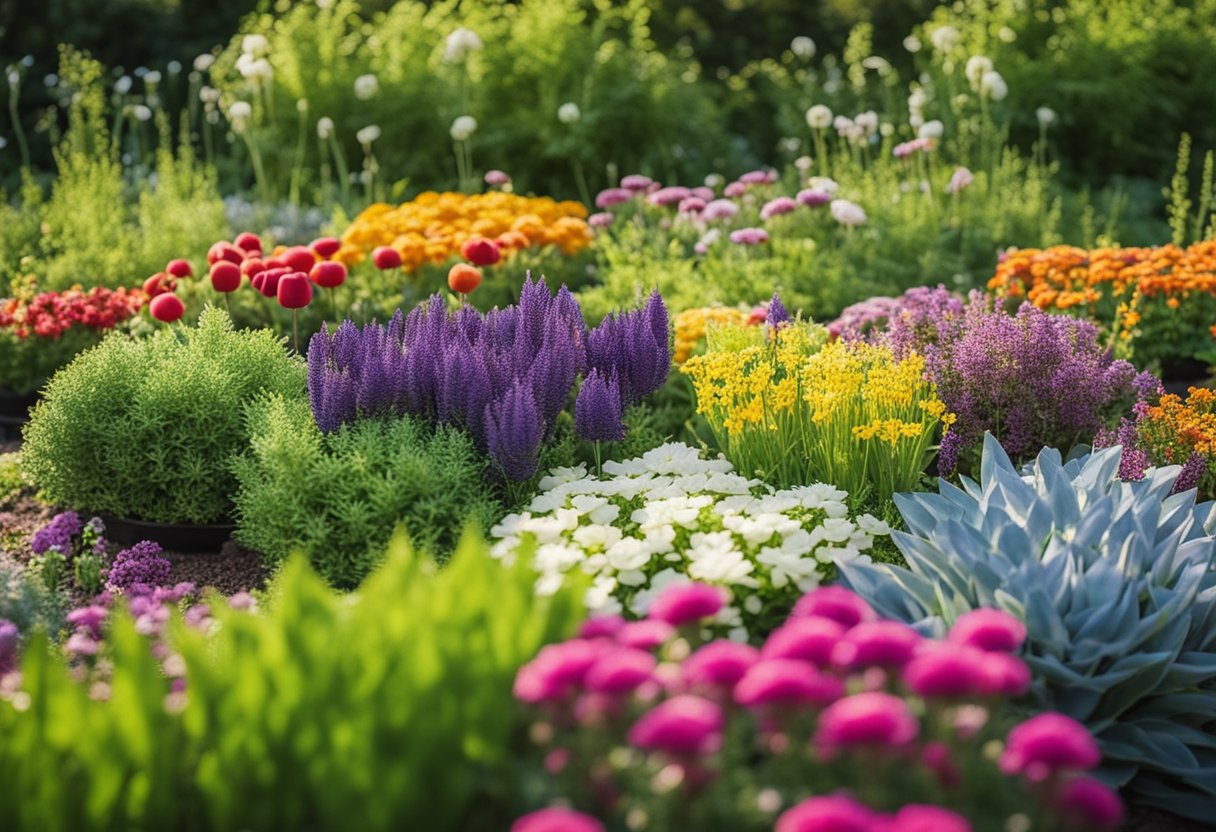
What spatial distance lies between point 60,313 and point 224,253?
1.02 m

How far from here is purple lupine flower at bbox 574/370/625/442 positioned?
404cm

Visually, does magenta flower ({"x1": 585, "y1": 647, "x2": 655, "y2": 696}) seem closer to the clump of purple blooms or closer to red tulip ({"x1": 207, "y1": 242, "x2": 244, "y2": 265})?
the clump of purple blooms

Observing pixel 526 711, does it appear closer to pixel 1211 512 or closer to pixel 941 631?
pixel 941 631

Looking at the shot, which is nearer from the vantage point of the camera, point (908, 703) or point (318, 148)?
point (908, 703)

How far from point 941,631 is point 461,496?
1537 mm

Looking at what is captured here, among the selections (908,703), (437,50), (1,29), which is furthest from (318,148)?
(908,703)

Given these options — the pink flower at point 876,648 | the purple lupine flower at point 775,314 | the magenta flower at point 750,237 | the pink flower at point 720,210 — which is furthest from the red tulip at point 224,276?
the pink flower at point 876,648

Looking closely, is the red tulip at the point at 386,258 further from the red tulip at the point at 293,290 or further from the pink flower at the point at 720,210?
the pink flower at the point at 720,210

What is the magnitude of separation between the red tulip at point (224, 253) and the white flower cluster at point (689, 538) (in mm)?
2254

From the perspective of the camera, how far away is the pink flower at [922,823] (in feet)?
5.91

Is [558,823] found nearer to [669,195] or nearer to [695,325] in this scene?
[695,325]

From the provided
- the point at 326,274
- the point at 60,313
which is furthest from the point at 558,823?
the point at 60,313

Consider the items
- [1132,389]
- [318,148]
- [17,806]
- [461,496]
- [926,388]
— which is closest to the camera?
[17,806]

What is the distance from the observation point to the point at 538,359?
4074 mm
